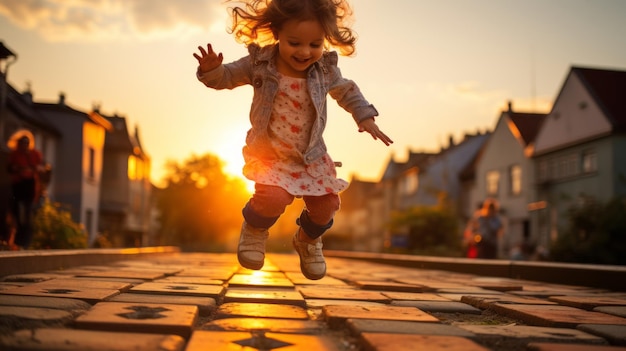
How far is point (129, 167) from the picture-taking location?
1640 inches

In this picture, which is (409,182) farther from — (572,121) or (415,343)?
(415,343)

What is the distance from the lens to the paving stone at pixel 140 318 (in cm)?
244

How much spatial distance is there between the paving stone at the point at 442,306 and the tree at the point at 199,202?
183ft

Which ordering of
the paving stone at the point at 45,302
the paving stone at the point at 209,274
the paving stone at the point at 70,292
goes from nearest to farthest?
1. the paving stone at the point at 45,302
2. the paving stone at the point at 70,292
3. the paving stone at the point at 209,274

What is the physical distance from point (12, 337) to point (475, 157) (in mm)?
43758

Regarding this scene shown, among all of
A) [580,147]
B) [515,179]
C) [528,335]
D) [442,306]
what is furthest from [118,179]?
[528,335]

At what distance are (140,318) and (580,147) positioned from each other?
2756cm

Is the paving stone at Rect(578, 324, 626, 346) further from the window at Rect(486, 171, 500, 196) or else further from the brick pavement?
the window at Rect(486, 171, 500, 196)

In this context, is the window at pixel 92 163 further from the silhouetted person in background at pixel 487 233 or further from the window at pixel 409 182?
the window at pixel 409 182

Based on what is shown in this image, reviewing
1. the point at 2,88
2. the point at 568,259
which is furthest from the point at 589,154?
the point at 2,88

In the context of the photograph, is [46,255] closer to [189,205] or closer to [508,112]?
[508,112]

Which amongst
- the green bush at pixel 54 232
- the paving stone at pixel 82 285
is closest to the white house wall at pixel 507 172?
the green bush at pixel 54 232

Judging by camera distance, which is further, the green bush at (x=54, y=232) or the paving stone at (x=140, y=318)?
the green bush at (x=54, y=232)

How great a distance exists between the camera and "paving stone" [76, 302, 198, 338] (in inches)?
96.0
